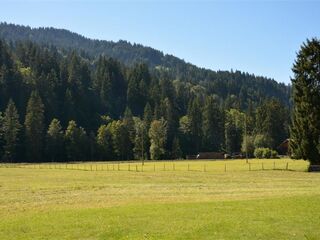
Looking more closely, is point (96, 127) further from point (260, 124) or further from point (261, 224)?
point (261, 224)

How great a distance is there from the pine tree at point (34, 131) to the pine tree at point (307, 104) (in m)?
95.4

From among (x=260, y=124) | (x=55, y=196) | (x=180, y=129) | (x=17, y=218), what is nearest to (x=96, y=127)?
(x=180, y=129)

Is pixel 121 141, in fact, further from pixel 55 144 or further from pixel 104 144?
pixel 55 144

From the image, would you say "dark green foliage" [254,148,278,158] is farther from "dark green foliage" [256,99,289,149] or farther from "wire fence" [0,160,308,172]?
"wire fence" [0,160,308,172]

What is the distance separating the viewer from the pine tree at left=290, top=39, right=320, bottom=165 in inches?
2566

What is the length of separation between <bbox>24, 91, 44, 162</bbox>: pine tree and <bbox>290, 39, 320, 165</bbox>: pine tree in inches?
3758

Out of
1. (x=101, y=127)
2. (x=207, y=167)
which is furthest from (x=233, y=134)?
(x=207, y=167)

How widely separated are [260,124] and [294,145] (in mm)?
90701

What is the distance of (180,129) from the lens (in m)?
185

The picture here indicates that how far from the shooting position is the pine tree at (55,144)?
482 feet

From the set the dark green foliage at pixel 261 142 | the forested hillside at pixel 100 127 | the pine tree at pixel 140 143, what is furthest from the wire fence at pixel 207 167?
the pine tree at pixel 140 143

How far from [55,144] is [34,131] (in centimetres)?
760

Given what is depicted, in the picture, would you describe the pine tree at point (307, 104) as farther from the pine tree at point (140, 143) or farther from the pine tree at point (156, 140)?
the pine tree at point (156, 140)


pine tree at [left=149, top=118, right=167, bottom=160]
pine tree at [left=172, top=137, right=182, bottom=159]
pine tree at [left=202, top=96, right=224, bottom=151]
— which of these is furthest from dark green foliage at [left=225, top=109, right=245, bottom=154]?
pine tree at [left=149, top=118, right=167, bottom=160]
